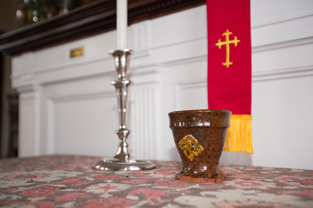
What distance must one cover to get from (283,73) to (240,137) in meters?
0.31

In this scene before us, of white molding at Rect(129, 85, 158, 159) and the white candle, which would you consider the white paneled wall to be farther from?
the white candle

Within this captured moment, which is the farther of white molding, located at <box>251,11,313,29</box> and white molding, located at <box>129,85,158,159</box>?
white molding, located at <box>129,85,158,159</box>

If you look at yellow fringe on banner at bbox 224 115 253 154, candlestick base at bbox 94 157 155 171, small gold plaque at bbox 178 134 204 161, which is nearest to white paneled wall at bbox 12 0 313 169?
yellow fringe on banner at bbox 224 115 253 154

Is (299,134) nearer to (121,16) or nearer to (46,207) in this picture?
(121,16)

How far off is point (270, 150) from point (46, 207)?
867 millimetres

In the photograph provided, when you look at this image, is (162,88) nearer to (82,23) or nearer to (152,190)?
(82,23)

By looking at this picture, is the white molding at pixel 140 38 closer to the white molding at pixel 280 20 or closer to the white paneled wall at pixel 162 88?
the white paneled wall at pixel 162 88

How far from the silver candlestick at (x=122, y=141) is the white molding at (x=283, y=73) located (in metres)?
0.53

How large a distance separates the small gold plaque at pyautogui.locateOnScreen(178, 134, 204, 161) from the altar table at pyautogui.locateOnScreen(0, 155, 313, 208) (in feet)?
0.24

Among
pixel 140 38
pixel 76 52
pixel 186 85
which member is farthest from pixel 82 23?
pixel 186 85

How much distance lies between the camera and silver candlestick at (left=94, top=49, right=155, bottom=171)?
3.10ft

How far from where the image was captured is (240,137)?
989 mm

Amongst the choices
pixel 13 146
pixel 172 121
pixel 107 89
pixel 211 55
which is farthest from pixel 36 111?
pixel 13 146

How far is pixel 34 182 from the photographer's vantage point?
0.75 meters
